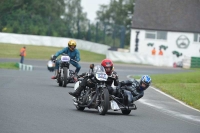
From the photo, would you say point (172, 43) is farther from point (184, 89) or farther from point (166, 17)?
point (184, 89)

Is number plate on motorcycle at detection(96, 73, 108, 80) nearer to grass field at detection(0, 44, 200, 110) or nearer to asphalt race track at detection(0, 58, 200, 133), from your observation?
asphalt race track at detection(0, 58, 200, 133)

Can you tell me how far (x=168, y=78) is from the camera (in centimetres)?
3291

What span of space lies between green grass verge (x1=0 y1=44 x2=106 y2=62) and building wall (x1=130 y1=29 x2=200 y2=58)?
4.64 metres

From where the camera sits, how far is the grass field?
2277cm

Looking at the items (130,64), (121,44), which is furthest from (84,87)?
(121,44)

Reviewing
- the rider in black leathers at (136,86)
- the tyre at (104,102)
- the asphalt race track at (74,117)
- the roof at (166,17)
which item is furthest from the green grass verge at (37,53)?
the tyre at (104,102)

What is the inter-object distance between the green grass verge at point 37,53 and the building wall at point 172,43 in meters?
4.64

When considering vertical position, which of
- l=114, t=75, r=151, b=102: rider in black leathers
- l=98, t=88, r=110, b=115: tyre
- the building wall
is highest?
the building wall

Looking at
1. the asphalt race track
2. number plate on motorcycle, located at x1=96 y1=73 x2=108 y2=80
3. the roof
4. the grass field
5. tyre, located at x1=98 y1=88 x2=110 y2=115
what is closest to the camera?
the asphalt race track

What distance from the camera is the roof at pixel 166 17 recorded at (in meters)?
65.8

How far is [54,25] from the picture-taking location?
2761 inches

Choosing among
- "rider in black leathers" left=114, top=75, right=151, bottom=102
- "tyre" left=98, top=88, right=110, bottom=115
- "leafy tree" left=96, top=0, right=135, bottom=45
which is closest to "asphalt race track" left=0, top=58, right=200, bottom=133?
"tyre" left=98, top=88, right=110, bottom=115

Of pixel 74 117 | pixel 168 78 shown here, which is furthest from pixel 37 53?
pixel 74 117

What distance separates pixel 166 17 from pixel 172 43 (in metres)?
2.72
